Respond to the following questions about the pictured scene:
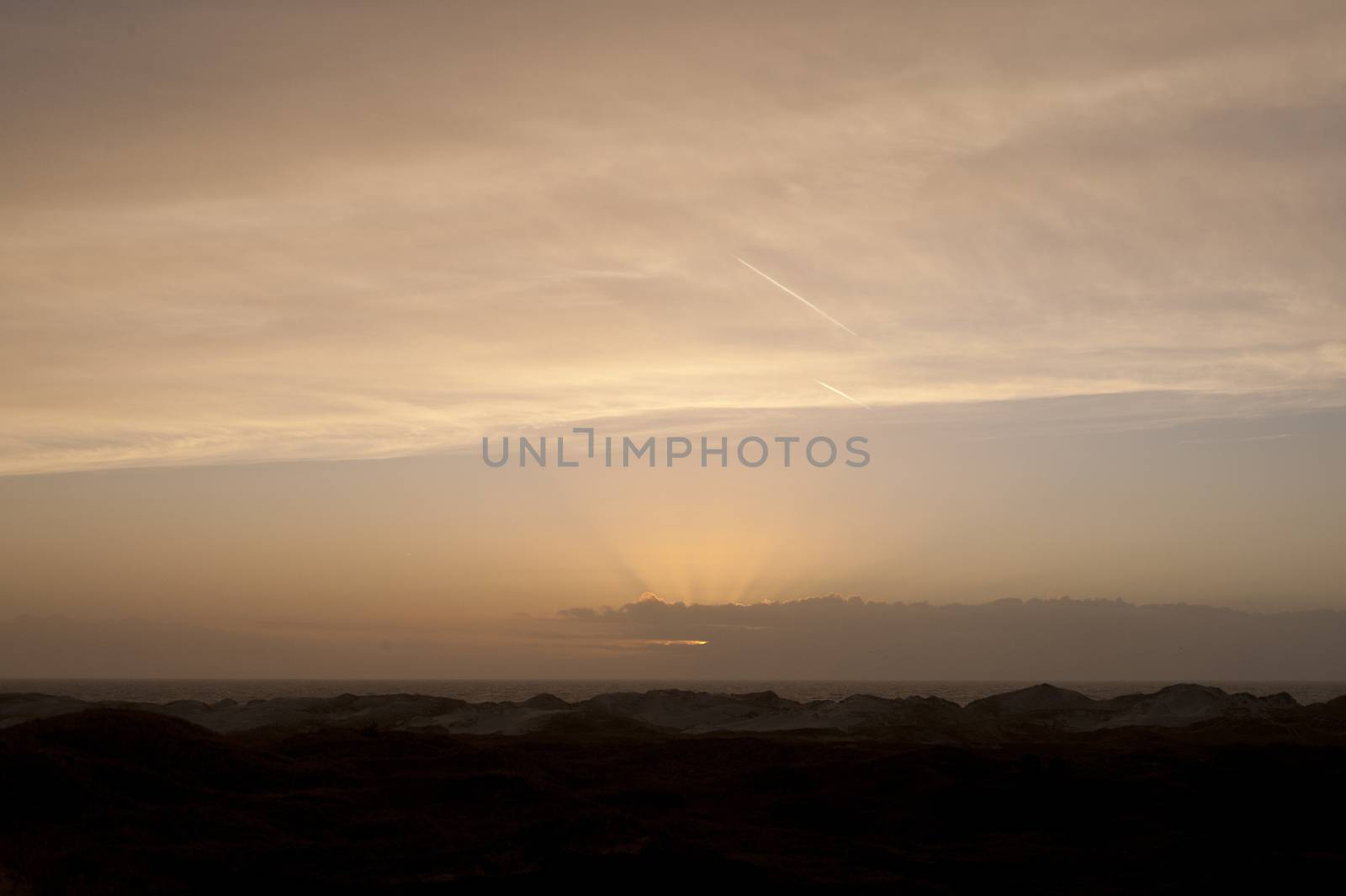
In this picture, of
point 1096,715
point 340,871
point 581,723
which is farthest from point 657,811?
point 1096,715

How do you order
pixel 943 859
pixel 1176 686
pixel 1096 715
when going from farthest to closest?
pixel 1176 686
pixel 1096 715
pixel 943 859

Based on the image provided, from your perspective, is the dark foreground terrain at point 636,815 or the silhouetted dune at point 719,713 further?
the silhouetted dune at point 719,713

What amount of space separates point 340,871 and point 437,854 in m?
1.84

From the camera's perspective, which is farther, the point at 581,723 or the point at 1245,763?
the point at 581,723

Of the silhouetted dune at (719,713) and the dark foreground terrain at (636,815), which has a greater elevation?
the dark foreground terrain at (636,815)

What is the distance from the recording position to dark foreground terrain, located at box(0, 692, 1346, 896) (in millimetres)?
18609

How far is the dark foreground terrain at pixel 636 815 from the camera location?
18.6 metres

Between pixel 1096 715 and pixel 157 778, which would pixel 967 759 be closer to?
pixel 157 778

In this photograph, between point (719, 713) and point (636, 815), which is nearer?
point (636, 815)

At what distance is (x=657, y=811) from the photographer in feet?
85.6

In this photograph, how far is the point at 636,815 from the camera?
2528cm

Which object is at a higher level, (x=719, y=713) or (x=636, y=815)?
(x=636, y=815)

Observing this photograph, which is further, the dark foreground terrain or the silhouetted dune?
the silhouetted dune

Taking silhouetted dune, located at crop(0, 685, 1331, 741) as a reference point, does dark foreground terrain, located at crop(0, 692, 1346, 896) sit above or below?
above
